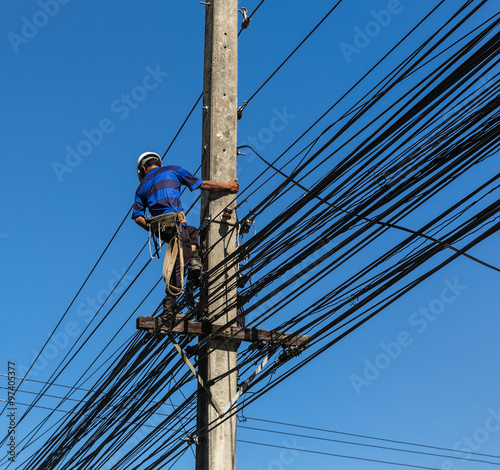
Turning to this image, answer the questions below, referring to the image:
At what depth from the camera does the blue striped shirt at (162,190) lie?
25.3 feet

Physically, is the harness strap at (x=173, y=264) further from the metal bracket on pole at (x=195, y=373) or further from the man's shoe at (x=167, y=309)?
the metal bracket on pole at (x=195, y=373)

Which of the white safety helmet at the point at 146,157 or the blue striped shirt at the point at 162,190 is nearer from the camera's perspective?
the blue striped shirt at the point at 162,190

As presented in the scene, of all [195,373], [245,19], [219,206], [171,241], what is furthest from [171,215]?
[245,19]

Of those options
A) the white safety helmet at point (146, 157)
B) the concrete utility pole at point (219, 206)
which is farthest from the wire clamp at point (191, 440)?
the white safety helmet at point (146, 157)

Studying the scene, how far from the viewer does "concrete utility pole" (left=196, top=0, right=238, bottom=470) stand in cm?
709

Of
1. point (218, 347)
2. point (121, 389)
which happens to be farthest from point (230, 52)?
point (121, 389)

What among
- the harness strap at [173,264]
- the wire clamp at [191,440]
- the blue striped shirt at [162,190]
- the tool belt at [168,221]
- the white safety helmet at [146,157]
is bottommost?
the wire clamp at [191,440]

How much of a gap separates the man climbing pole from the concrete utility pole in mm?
143

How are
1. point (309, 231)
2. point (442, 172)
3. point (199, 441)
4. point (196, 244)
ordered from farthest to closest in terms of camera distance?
point (196, 244) < point (199, 441) < point (309, 231) < point (442, 172)

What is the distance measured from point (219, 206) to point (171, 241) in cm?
54

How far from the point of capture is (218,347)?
7.27 meters

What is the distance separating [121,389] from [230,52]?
3.34 meters

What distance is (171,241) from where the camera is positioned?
758cm

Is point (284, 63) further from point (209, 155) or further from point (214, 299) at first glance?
point (214, 299)
